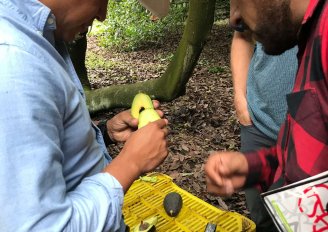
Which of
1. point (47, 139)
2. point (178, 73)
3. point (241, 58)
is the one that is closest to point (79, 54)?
point (178, 73)

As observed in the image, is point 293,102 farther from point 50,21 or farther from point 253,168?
point 50,21

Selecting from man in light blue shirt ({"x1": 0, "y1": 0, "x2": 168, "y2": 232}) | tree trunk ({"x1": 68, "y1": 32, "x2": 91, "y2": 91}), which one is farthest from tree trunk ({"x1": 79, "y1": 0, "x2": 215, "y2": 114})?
man in light blue shirt ({"x1": 0, "y1": 0, "x2": 168, "y2": 232})

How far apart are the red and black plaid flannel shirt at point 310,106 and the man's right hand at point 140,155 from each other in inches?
24.1

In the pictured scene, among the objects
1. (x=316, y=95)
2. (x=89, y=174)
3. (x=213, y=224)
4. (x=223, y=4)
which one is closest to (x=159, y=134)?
(x=89, y=174)

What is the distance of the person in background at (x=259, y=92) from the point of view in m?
2.46

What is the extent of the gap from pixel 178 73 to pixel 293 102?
12.4 ft

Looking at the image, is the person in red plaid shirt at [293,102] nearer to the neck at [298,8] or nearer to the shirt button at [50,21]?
the neck at [298,8]

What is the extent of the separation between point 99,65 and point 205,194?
22.5 ft

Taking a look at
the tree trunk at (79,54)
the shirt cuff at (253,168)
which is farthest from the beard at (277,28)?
the tree trunk at (79,54)

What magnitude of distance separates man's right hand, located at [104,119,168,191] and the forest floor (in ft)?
7.17

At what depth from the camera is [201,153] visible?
4.77m

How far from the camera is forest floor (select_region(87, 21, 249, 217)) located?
437 cm

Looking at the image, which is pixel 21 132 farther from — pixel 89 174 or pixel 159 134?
pixel 159 134

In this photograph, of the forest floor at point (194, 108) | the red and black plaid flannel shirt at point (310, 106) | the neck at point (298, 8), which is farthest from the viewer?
the forest floor at point (194, 108)
